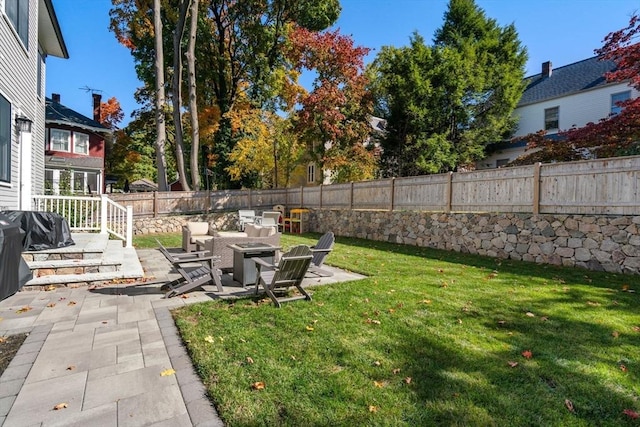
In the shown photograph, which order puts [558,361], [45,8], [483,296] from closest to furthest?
[558,361] < [483,296] < [45,8]

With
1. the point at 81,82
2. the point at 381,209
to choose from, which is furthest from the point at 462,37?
the point at 81,82

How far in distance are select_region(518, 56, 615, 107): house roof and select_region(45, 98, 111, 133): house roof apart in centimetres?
2649

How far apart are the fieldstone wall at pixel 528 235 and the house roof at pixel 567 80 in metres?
14.6

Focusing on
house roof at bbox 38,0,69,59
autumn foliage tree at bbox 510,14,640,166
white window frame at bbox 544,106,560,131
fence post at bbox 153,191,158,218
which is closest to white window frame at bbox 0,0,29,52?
house roof at bbox 38,0,69,59

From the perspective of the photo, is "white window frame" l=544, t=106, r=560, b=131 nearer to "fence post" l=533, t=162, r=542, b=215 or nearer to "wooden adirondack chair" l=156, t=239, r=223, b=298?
"fence post" l=533, t=162, r=542, b=215

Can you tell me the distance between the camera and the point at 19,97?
286 inches

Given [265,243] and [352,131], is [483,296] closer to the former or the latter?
[265,243]

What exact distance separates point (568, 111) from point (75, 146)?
29.0 meters

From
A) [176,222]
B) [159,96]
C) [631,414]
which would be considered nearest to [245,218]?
[176,222]

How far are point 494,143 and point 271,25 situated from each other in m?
15.4

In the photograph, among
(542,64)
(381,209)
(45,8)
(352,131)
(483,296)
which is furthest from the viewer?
(542,64)

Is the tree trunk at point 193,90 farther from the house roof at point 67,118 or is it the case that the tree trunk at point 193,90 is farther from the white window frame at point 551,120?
the white window frame at point 551,120

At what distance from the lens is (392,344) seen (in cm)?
331

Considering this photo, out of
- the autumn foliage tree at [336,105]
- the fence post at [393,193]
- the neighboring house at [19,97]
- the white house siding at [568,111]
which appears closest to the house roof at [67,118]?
the neighboring house at [19,97]
